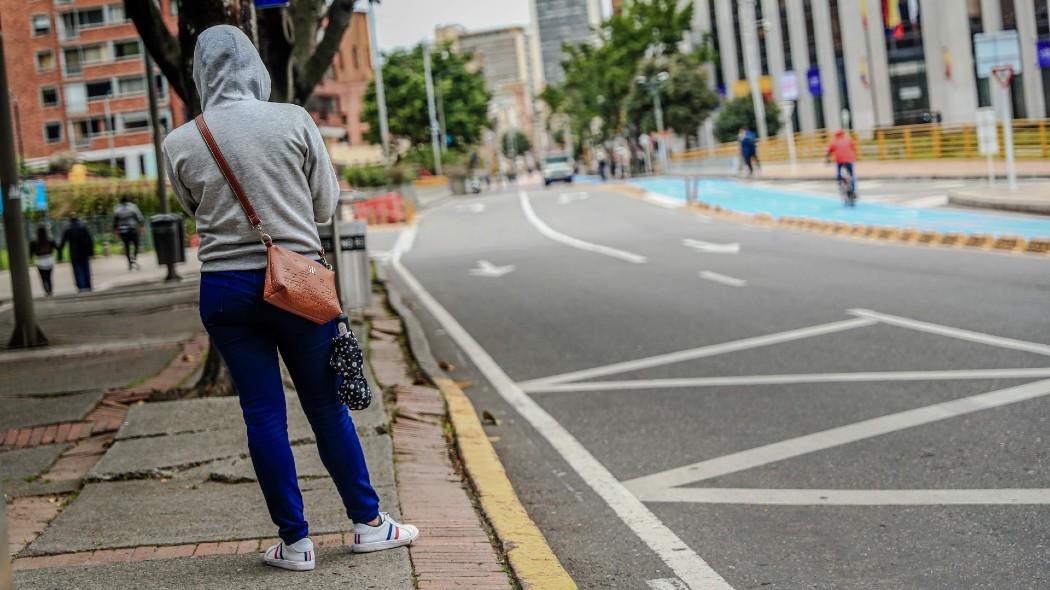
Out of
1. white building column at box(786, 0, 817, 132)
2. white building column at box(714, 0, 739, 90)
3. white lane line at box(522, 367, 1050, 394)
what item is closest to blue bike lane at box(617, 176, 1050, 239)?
white lane line at box(522, 367, 1050, 394)

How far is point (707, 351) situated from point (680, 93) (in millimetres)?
75365

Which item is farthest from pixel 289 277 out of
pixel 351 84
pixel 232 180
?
pixel 351 84

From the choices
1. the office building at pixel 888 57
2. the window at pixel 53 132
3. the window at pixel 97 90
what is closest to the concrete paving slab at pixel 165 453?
the window at pixel 53 132

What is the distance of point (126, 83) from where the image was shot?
5625 cm

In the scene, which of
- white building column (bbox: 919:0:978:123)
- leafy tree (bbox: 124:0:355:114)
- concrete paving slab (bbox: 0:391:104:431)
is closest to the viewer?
leafy tree (bbox: 124:0:355:114)

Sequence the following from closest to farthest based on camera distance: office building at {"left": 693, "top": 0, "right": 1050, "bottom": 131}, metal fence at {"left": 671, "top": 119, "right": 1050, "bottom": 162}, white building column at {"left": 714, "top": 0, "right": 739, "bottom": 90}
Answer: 1. metal fence at {"left": 671, "top": 119, "right": 1050, "bottom": 162}
2. office building at {"left": 693, "top": 0, "right": 1050, "bottom": 131}
3. white building column at {"left": 714, "top": 0, "right": 739, "bottom": 90}

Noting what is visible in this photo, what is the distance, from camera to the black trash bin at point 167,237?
72.0 ft

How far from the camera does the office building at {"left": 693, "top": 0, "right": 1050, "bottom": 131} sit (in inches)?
2103

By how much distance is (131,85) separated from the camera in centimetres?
5756

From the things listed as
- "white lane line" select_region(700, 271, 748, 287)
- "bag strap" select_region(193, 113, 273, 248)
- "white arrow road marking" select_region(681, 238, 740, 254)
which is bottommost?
"white lane line" select_region(700, 271, 748, 287)

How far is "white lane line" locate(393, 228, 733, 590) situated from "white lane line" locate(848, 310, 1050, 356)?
343 cm

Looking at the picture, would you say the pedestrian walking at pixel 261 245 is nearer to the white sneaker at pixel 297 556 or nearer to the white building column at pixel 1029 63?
the white sneaker at pixel 297 556

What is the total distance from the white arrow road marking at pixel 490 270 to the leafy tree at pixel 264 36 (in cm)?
489

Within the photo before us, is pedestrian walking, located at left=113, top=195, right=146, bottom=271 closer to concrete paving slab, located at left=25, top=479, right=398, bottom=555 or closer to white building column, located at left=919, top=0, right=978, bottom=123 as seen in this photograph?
concrete paving slab, located at left=25, top=479, right=398, bottom=555
